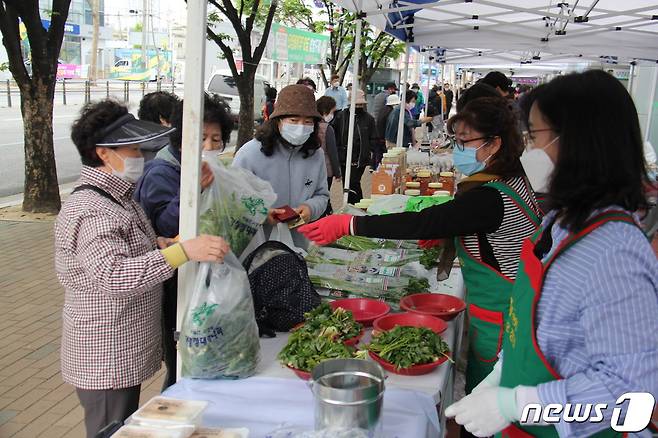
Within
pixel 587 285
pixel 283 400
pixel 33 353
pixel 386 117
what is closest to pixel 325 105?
pixel 386 117

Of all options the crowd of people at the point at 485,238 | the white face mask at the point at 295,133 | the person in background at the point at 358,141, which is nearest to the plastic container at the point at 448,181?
the person in background at the point at 358,141

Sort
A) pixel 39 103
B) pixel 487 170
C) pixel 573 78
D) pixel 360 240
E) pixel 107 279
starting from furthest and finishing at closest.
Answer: pixel 39 103, pixel 360 240, pixel 487 170, pixel 107 279, pixel 573 78

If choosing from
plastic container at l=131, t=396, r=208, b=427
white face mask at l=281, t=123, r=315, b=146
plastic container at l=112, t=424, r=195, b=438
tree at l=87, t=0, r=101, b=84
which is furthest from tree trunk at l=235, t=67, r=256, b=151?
tree at l=87, t=0, r=101, b=84

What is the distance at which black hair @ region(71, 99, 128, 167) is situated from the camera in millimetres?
2236

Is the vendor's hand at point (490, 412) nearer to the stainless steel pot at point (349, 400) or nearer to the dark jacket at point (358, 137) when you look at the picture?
the stainless steel pot at point (349, 400)

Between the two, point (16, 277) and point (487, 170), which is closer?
point (487, 170)

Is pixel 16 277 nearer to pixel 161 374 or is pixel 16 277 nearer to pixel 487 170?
pixel 161 374

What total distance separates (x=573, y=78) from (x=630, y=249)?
0.45 m

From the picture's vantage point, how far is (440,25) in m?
7.82

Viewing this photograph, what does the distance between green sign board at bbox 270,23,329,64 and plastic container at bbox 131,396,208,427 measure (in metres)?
11.7

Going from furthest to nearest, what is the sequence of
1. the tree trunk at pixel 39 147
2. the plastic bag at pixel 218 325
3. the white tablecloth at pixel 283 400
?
the tree trunk at pixel 39 147, the plastic bag at pixel 218 325, the white tablecloth at pixel 283 400

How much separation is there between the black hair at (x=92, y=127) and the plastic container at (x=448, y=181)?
176 inches

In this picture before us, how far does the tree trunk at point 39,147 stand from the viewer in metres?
7.57

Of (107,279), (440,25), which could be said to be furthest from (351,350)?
(440,25)
